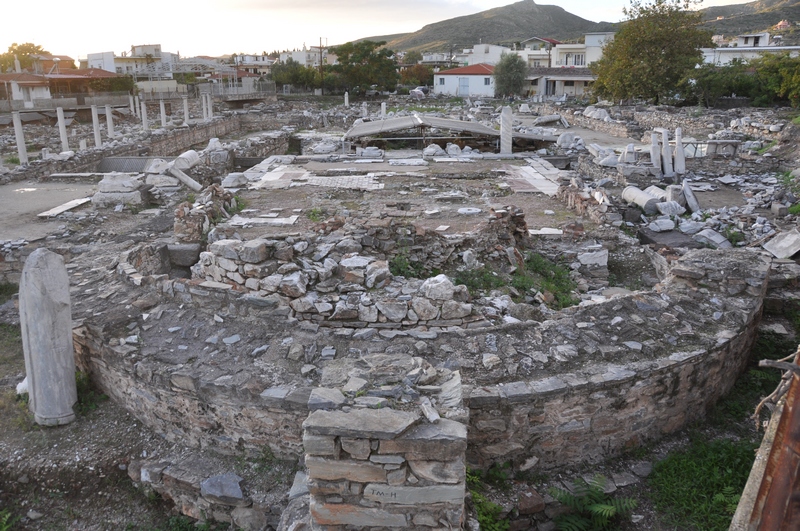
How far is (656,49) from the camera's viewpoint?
30.8m

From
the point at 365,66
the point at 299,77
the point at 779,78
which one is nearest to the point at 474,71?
the point at 365,66

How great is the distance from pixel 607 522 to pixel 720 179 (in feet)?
47.3

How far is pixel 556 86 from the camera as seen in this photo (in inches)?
2190

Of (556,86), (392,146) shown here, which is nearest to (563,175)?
(392,146)

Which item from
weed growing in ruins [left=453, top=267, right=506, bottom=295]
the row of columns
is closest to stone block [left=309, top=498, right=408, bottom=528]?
weed growing in ruins [left=453, top=267, right=506, bottom=295]

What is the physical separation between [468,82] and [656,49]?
84.1ft

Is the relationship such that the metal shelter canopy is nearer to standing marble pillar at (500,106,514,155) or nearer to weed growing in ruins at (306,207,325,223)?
standing marble pillar at (500,106,514,155)

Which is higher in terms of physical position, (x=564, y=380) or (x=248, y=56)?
(x=248, y=56)

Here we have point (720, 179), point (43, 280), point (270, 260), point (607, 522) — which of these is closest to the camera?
point (607, 522)

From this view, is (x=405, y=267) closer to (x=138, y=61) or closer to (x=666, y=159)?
(x=666, y=159)

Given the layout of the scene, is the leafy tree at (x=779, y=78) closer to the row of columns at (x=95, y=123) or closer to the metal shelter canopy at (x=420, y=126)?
the metal shelter canopy at (x=420, y=126)

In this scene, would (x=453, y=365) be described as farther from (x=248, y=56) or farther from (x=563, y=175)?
(x=248, y=56)

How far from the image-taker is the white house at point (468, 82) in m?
54.0

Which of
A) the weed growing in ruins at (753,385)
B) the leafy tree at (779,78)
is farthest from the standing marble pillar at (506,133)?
the leafy tree at (779,78)
